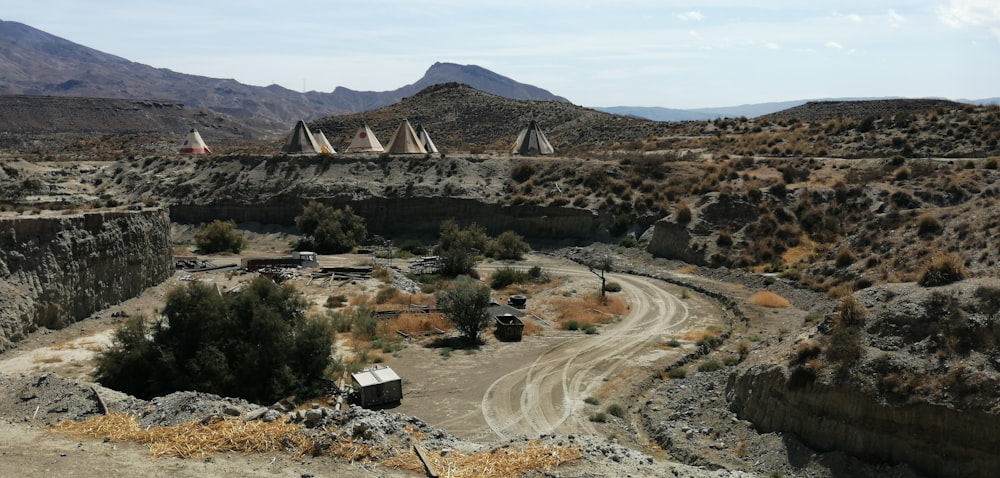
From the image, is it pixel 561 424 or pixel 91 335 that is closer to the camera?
pixel 561 424

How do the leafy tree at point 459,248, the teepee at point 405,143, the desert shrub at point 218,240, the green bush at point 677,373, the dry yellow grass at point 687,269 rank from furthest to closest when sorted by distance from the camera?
the teepee at point 405,143, the desert shrub at point 218,240, the leafy tree at point 459,248, the dry yellow grass at point 687,269, the green bush at point 677,373

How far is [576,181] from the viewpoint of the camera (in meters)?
49.5

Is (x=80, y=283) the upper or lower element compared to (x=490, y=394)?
upper

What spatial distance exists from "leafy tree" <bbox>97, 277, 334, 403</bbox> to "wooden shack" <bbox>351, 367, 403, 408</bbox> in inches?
41.8

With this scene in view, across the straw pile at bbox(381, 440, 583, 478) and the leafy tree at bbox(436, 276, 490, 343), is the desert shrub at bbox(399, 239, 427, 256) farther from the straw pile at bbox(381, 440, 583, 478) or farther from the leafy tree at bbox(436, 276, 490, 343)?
the straw pile at bbox(381, 440, 583, 478)

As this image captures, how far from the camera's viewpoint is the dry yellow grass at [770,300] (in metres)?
27.7

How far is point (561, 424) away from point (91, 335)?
1522 cm

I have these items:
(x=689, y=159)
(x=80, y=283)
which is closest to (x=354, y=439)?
(x=80, y=283)

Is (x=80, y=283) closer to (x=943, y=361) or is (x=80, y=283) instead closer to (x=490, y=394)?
(x=490, y=394)

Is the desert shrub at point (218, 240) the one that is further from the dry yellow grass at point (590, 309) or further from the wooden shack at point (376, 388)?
the wooden shack at point (376, 388)

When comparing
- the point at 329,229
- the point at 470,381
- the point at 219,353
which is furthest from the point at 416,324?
the point at 329,229

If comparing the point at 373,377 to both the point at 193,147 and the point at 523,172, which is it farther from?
the point at 193,147

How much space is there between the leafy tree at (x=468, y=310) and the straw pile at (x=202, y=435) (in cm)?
1189

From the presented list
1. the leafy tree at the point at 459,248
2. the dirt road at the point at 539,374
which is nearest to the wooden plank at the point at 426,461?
the dirt road at the point at 539,374
